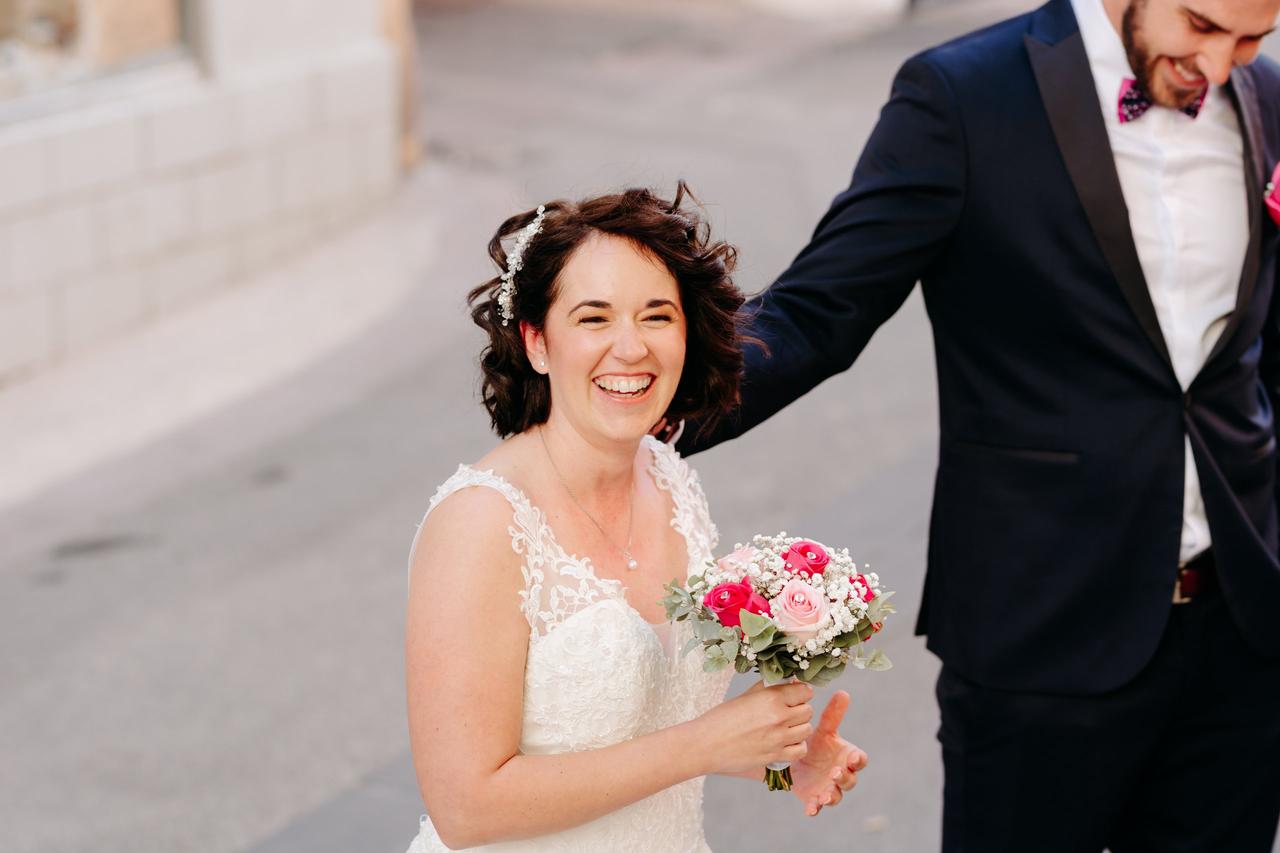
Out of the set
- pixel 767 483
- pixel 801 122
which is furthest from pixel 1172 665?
pixel 801 122

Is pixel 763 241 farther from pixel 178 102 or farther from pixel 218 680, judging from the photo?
pixel 218 680

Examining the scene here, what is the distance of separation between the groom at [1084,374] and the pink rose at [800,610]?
0.49 meters

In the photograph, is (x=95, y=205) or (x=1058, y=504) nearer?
(x=1058, y=504)

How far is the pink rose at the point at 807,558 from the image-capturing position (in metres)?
2.48

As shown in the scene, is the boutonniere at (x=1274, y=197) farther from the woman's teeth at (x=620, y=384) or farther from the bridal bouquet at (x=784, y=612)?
the woman's teeth at (x=620, y=384)

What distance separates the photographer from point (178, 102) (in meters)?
8.30

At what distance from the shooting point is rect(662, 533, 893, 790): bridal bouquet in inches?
93.4

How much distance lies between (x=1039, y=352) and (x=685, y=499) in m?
0.64

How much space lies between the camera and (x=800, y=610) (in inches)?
93.6

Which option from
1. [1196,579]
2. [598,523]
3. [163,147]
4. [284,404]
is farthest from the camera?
[163,147]

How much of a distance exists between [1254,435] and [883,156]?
0.81 meters

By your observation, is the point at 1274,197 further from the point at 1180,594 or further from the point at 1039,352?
the point at 1180,594

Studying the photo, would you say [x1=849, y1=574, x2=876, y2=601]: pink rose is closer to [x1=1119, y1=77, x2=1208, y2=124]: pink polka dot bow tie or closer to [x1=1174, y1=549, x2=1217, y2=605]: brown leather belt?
[x1=1174, y1=549, x2=1217, y2=605]: brown leather belt

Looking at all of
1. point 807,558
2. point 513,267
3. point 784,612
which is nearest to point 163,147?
point 513,267
